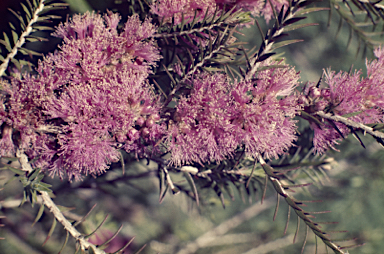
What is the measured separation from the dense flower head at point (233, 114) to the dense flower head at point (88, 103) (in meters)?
0.05

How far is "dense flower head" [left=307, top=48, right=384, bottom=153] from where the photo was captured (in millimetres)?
306

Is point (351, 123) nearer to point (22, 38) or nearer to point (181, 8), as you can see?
point (181, 8)

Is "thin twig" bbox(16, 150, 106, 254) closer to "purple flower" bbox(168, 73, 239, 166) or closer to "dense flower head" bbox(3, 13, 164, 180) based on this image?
"dense flower head" bbox(3, 13, 164, 180)

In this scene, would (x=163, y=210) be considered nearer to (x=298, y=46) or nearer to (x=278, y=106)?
(x=278, y=106)

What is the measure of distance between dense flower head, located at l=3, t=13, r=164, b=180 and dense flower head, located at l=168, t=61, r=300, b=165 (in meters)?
0.05

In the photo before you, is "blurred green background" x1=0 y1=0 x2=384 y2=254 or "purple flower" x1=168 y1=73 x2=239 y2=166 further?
"blurred green background" x1=0 y1=0 x2=384 y2=254

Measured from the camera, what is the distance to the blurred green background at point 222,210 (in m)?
0.62

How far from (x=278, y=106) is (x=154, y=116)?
0.51 ft

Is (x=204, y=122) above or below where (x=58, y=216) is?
above

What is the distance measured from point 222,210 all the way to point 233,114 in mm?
626

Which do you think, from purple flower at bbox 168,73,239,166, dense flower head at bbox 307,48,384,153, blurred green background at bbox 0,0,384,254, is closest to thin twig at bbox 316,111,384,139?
dense flower head at bbox 307,48,384,153

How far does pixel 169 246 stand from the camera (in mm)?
748

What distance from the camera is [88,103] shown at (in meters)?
0.28

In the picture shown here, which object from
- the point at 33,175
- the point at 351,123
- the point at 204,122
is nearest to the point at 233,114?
the point at 204,122
